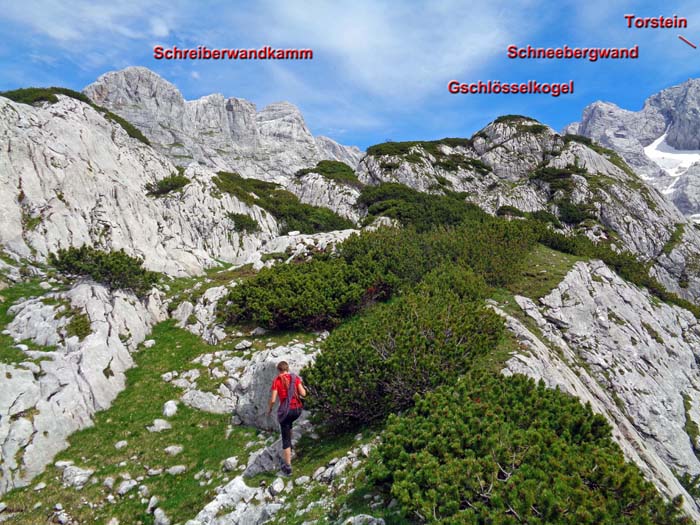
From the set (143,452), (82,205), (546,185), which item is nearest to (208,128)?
(546,185)

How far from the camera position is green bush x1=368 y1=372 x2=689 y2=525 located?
538cm

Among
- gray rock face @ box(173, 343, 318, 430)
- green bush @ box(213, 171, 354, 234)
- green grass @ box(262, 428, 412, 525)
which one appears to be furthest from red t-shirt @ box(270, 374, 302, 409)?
green bush @ box(213, 171, 354, 234)

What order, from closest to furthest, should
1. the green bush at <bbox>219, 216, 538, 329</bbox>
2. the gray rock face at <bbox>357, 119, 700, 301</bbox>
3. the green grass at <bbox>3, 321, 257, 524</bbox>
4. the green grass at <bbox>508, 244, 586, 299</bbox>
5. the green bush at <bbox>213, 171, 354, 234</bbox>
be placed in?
the green grass at <bbox>3, 321, 257, 524</bbox>, the green bush at <bbox>219, 216, 538, 329</bbox>, the green grass at <bbox>508, 244, 586, 299</bbox>, the green bush at <bbox>213, 171, 354, 234</bbox>, the gray rock face at <bbox>357, 119, 700, 301</bbox>

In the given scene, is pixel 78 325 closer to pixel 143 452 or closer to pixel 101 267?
pixel 101 267

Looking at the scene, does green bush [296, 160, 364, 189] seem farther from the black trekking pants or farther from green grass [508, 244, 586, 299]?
the black trekking pants

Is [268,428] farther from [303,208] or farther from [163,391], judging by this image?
[303,208]

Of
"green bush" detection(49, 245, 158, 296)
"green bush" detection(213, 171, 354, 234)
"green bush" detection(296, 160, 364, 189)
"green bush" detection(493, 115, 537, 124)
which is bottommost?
"green bush" detection(49, 245, 158, 296)

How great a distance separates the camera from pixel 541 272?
22641 millimetres

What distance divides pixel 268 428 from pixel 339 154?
6723 inches

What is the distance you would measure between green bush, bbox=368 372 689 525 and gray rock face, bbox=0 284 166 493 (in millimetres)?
10430

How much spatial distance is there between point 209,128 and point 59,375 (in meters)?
131

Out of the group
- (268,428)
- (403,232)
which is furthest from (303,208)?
(268,428)

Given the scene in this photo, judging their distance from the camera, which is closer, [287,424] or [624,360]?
[287,424]

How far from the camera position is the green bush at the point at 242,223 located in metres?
Result: 40.3
